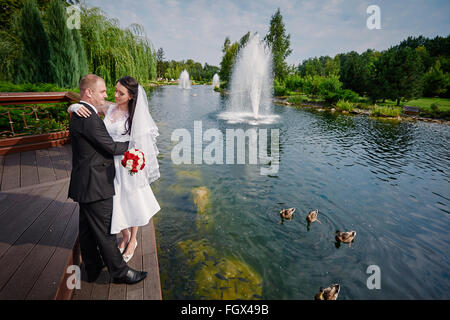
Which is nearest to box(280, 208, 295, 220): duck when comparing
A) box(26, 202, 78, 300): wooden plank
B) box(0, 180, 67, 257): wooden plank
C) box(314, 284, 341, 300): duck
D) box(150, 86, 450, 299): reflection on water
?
box(150, 86, 450, 299): reflection on water

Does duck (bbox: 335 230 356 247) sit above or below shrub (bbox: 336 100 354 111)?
below

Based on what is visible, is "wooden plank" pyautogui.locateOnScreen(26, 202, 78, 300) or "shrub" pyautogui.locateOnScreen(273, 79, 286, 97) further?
"shrub" pyautogui.locateOnScreen(273, 79, 286, 97)

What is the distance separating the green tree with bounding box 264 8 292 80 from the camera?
49250 millimetres

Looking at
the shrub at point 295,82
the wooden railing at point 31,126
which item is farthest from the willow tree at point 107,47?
the shrub at point 295,82

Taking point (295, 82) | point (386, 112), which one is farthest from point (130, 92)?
point (295, 82)

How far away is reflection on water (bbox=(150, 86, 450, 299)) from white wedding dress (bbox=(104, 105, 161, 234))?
5.62 ft

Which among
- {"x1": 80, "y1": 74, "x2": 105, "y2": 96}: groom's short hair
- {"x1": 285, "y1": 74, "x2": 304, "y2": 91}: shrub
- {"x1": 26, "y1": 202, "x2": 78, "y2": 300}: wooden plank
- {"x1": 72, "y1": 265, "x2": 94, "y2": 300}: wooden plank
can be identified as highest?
{"x1": 285, "y1": 74, "x2": 304, "y2": 91}: shrub

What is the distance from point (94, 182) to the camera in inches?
102

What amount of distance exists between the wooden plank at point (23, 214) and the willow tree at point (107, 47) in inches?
382

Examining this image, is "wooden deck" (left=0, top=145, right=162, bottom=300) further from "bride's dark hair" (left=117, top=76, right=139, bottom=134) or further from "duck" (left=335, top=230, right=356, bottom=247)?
"duck" (left=335, top=230, right=356, bottom=247)

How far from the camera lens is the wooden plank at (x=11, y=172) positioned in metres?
5.07

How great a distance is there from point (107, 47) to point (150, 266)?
13.7 m

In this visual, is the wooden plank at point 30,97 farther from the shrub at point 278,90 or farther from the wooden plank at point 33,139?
the shrub at point 278,90

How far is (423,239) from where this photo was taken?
5840mm
